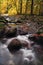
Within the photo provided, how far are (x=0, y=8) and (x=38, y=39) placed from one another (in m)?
0.79

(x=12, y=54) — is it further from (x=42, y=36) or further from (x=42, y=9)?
(x=42, y=9)

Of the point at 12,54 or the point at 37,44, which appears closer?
the point at 12,54

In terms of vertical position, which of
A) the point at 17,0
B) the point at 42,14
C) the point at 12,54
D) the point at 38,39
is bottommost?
the point at 12,54

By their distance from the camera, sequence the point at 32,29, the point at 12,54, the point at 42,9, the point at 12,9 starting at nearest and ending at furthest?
the point at 12,54
the point at 32,29
the point at 12,9
the point at 42,9

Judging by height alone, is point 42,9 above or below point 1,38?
above

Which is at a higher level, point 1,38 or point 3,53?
point 1,38

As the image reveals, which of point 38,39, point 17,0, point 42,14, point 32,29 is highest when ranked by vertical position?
point 17,0

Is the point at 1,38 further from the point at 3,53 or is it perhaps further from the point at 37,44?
the point at 37,44

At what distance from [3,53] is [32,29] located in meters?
0.62

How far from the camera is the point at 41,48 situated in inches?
89.0

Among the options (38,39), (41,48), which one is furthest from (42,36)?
(41,48)

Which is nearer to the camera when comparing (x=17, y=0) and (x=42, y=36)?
(x=42, y=36)

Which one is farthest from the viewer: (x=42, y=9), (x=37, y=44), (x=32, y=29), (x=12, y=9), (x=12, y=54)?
(x=42, y=9)

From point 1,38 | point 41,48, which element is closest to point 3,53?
point 1,38
